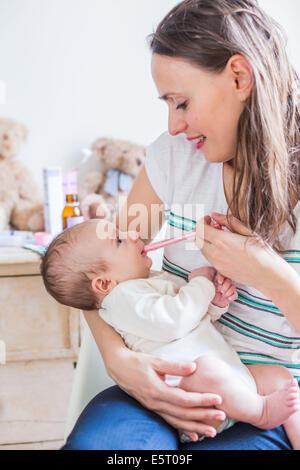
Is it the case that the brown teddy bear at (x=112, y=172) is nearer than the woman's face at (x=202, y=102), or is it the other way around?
the woman's face at (x=202, y=102)

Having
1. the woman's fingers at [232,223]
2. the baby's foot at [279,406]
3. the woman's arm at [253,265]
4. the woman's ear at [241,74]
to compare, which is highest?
the woman's ear at [241,74]

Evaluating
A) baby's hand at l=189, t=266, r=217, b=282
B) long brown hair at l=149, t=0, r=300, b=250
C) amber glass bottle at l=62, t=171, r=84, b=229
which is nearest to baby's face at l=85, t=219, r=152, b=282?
baby's hand at l=189, t=266, r=217, b=282

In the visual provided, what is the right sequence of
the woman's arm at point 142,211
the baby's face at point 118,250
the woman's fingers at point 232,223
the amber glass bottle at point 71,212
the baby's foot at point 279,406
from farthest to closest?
the amber glass bottle at point 71,212, the woman's arm at point 142,211, the baby's face at point 118,250, the woman's fingers at point 232,223, the baby's foot at point 279,406

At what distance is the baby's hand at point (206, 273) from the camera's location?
98 centimetres

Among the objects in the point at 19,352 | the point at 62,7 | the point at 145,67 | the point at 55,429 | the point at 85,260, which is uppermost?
the point at 62,7

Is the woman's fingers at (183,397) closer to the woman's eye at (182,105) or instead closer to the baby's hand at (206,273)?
the baby's hand at (206,273)

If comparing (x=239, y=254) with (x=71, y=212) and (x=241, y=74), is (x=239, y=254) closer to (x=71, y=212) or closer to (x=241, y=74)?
(x=241, y=74)

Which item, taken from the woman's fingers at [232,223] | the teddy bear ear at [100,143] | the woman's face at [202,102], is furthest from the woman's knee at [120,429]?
the teddy bear ear at [100,143]

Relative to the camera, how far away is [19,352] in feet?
5.24

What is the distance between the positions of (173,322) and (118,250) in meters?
0.24

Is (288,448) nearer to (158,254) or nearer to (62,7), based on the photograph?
(158,254)

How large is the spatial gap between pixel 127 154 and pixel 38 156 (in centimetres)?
37

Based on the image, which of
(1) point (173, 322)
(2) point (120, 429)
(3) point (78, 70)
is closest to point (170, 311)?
(1) point (173, 322)

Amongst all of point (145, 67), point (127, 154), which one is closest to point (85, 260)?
point (127, 154)
